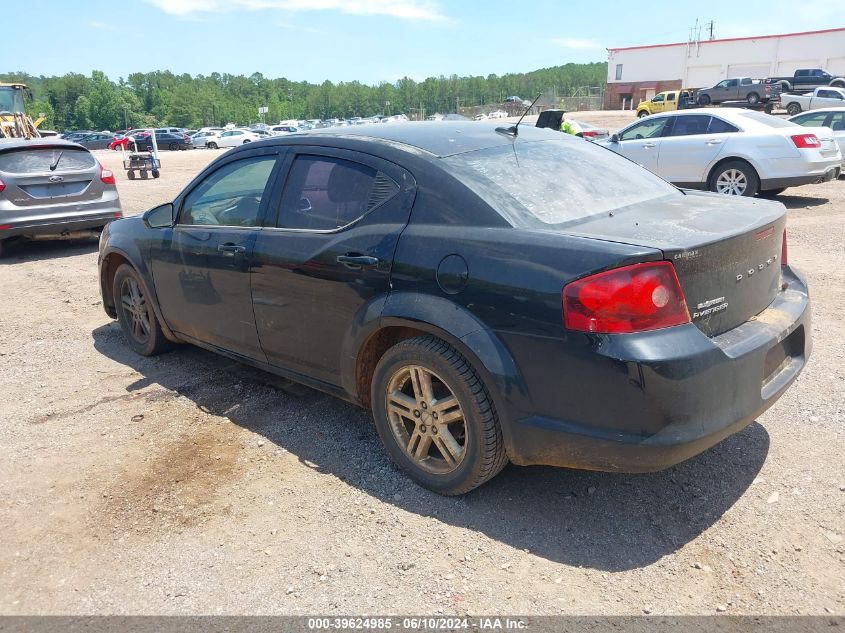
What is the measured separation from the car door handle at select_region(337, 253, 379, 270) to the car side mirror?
176 centimetres

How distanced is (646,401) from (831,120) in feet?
46.1

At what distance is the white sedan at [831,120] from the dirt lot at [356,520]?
11076 millimetres

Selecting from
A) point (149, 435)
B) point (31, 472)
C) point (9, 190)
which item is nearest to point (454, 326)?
point (149, 435)

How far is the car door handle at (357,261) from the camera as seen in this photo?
3.15 meters

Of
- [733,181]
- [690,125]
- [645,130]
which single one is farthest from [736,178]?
[645,130]

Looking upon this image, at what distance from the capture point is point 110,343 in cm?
557

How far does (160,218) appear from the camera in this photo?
4535mm

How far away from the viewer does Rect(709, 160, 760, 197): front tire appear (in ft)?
35.1

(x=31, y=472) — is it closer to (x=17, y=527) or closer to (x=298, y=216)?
(x=17, y=527)

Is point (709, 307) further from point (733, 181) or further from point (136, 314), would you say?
point (733, 181)

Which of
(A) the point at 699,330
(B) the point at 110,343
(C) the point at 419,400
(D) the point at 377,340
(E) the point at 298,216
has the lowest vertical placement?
(B) the point at 110,343

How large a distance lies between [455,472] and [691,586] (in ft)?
3.43

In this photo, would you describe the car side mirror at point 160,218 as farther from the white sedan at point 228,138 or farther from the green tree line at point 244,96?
the green tree line at point 244,96

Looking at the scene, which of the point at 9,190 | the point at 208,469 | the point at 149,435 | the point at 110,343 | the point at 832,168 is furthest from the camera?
the point at 832,168
